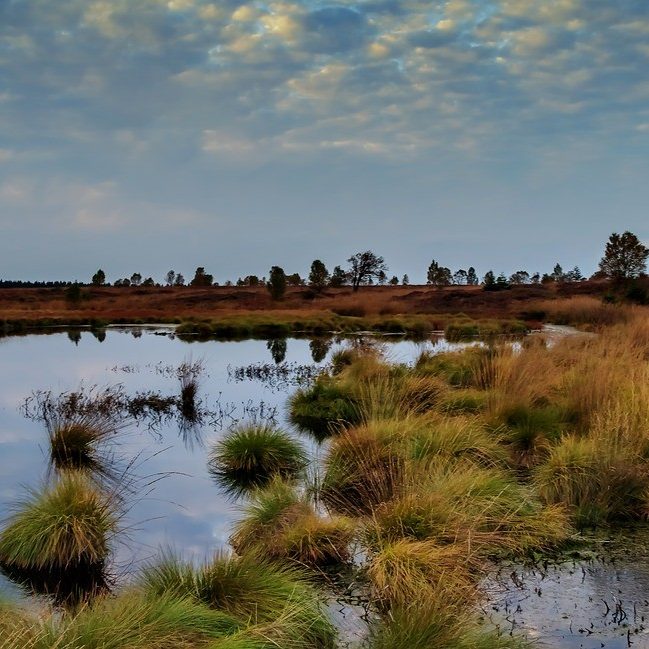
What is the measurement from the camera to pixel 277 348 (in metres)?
28.6

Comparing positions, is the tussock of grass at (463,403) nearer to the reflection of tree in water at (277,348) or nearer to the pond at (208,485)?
the pond at (208,485)

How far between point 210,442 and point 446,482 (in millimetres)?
5627

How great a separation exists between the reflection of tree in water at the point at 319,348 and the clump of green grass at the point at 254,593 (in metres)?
17.8

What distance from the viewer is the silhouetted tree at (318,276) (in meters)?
83.5

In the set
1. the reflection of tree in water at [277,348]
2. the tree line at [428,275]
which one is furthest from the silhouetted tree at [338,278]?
the reflection of tree in water at [277,348]

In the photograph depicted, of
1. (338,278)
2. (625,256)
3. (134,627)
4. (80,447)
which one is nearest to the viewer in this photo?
(134,627)

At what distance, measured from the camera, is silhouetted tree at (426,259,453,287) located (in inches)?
4441

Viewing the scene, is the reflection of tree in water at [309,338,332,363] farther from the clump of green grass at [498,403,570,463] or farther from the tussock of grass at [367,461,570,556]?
the tussock of grass at [367,461,570,556]

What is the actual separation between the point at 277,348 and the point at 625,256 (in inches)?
1584

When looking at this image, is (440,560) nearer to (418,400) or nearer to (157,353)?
(418,400)

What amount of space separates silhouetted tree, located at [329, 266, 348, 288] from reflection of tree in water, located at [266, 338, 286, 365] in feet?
227

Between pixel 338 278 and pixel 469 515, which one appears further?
pixel 338 278

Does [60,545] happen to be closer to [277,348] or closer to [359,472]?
[359,472]

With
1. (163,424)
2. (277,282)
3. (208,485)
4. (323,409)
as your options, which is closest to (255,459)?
(208,485)
